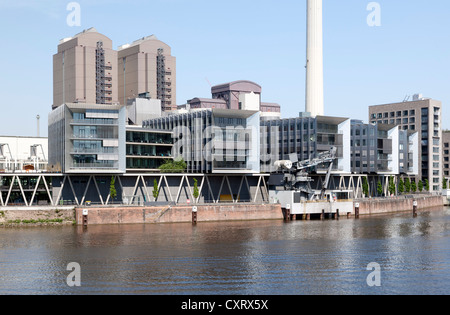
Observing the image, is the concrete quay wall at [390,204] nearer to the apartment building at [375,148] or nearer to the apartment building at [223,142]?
the apartment building at [375,148]

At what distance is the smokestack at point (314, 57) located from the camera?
159 meters

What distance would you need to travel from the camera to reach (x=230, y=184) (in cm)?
12725

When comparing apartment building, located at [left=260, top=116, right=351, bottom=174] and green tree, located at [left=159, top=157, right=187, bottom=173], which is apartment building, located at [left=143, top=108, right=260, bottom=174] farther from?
apartment building, located at [left=260, top=116, right=351, bottom=174]

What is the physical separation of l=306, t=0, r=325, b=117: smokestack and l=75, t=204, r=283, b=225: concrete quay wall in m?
49.9

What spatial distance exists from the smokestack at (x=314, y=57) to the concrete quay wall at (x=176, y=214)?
49.9 meters

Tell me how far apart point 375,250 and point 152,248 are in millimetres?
26579

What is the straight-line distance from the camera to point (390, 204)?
138250 mm

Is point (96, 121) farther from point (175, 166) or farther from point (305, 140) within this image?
point (305, 140)

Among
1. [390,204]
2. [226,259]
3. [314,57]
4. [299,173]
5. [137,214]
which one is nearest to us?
[226,259]

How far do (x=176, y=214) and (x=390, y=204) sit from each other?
54.0 meters

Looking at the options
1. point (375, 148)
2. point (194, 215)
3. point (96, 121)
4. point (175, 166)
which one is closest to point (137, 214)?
point (194, 215)

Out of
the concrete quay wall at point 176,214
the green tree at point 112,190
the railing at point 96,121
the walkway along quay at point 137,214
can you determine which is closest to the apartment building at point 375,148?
the walkway along quay at point 137,214
